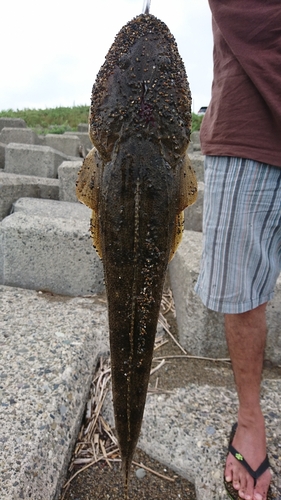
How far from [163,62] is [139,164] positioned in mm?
238

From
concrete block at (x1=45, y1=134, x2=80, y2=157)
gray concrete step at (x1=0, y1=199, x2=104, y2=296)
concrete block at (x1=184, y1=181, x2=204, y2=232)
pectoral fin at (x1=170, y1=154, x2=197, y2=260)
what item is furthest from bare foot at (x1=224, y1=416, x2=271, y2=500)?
concrete block at (x1=45, y1=134, x2=80, y2=157)

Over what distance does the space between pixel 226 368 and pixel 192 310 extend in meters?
0.40

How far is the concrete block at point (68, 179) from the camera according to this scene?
4.02 meters

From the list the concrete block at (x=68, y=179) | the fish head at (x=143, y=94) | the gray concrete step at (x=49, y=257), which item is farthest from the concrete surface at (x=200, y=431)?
the concrete block at (x=68, y=179)

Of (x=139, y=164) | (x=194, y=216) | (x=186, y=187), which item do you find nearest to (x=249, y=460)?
(x=186, y=187)

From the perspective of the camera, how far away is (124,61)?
→ 87cm

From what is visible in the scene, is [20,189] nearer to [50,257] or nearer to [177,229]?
[50,257]

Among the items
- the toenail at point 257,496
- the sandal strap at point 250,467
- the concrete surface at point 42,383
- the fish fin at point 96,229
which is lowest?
the toenail at point 257,496

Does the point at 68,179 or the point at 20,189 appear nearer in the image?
the point at 20,189

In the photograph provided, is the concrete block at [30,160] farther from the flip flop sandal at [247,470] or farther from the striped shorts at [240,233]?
the flip flop sandal at [247,470]

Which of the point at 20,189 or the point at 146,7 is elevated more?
the point at 146,7

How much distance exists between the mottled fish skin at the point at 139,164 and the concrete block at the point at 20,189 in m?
2.97

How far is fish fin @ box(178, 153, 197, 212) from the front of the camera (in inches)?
36.4

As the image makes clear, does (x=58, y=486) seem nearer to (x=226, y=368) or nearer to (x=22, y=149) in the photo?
(x=226, y=368)
